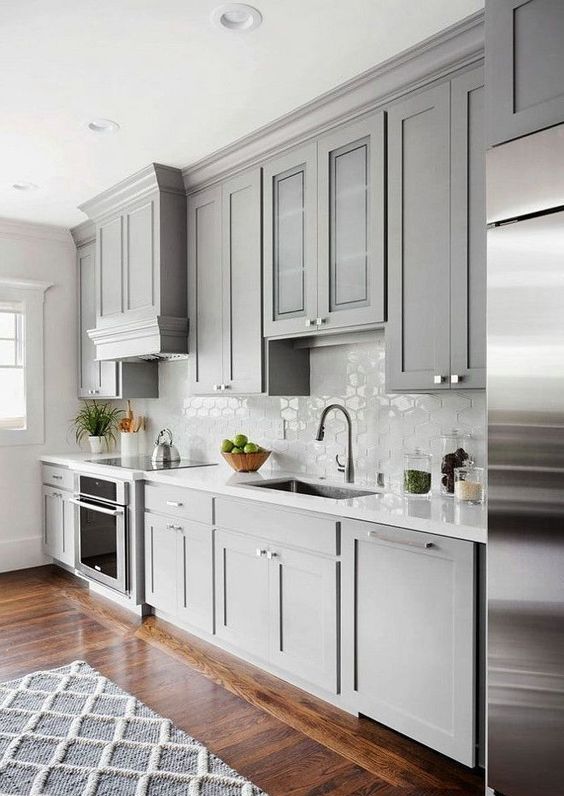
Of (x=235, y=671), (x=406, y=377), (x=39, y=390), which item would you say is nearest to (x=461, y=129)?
(x=406, y=377)

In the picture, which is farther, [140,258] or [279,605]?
[140,258]

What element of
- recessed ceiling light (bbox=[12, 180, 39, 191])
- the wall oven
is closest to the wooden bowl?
the wall oven

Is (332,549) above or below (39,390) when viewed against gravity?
below

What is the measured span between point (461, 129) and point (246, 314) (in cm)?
152

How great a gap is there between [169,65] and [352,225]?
39.7 inches

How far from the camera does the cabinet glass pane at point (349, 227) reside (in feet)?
9.86

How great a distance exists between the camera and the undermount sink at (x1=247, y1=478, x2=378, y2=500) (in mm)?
3281

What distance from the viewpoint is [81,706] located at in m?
2.86

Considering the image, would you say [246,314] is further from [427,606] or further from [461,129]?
[427,606]

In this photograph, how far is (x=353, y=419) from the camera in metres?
3.52

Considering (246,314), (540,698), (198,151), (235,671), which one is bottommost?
(235,671)

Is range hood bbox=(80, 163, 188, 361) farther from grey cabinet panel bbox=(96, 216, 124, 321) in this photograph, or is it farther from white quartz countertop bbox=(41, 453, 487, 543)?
white quartz countertop bbox=(41, 453, 487, 543)

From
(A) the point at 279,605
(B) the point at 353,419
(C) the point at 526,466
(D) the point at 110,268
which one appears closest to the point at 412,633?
(A) the point at 279,605

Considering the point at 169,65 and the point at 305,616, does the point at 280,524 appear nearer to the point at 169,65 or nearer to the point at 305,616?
the point at 305,616
